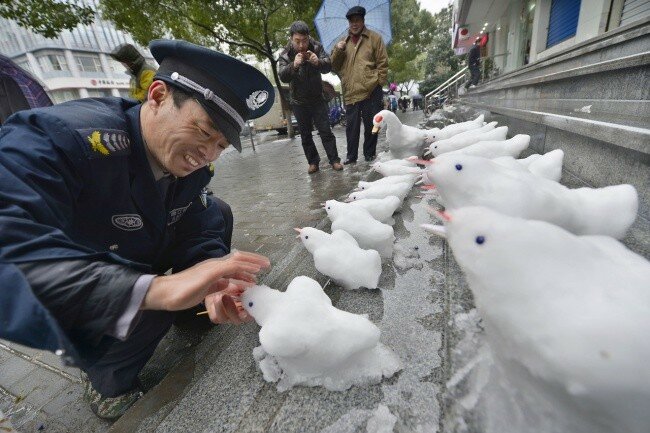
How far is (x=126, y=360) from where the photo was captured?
1.67 meters

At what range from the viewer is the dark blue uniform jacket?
38.7 inches

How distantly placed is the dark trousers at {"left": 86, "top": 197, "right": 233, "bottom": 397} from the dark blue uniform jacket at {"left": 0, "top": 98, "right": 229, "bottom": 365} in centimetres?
38

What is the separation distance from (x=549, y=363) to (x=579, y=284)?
0.20 metres

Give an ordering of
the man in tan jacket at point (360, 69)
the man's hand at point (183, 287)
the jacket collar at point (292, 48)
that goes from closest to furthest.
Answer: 1. the man's hand at point (183, 287)
2. the jacket collar at point (292, 48)
3. the man in tan jacket at point (360, 69)

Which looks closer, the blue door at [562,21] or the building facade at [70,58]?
the blue door at [562,21]

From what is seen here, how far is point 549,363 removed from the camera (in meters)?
0.72

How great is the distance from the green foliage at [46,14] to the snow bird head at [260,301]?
10.9 meters

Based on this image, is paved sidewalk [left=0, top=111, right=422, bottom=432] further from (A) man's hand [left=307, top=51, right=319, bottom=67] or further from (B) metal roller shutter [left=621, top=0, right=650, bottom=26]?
(B) metal roller shutter [left=621, top=0, right=650, bottom=26]

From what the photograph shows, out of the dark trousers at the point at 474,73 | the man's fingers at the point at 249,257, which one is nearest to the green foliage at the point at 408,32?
the dark trousers at the point at 474,73

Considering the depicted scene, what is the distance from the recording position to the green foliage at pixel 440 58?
2908cm

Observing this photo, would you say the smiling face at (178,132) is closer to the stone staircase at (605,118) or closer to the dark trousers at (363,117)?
the stone staircase at (605,118)

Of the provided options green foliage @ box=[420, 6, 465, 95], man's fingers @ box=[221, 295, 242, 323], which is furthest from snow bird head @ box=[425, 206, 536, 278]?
green foliage @ box=[420, 6, 465, 95]

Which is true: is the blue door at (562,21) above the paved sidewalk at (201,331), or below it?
above

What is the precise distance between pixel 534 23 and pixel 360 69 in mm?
9928
